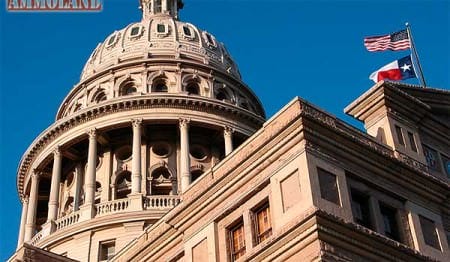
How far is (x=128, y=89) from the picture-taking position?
64.4 metres

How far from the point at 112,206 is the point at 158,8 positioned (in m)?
29.4

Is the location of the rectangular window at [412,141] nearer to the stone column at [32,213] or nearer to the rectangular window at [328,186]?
the rectangular window at [328,186]

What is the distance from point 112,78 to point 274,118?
39.8 m

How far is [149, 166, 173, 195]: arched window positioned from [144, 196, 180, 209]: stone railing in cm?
266

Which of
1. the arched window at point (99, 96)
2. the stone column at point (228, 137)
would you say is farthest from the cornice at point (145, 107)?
the arched window at point (99, 96)

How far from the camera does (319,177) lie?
80.7 ft

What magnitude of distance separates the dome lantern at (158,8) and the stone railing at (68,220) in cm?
2685

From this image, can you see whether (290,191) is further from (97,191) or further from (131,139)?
(131,139)

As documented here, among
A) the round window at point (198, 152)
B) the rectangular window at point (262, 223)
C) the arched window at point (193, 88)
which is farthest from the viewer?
the arched window at point (193, 88)

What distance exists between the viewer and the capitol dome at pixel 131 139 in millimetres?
55500

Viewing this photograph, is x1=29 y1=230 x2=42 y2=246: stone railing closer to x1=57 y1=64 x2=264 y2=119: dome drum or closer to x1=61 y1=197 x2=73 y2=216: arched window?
x1=61 y1=197 x2=73 y2=216: arched window

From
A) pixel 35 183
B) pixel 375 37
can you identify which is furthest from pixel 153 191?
pixel 375 37

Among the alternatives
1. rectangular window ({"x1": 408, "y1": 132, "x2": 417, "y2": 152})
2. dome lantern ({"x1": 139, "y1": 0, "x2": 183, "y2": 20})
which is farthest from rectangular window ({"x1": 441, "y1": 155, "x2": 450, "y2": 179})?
dome lantern ({"x1": 139, "y1": 0, "x2": 183, "y2": 20})

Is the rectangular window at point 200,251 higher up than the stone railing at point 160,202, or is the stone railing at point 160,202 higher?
the stone railing at point 160,202
